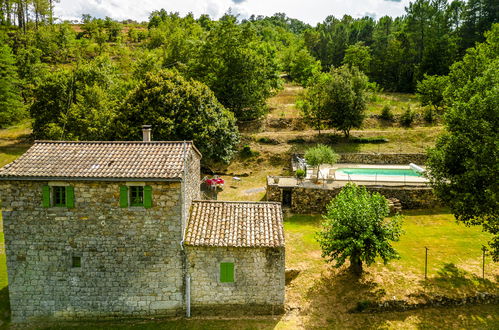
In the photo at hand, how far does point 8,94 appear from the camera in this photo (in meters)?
46.1

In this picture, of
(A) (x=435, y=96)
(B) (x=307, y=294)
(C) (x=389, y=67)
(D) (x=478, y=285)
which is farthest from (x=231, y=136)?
(C) (x=389, y=67)

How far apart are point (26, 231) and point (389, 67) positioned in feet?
235

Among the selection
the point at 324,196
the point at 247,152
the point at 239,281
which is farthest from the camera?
the point at 247,152

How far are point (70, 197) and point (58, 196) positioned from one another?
2.09 feet

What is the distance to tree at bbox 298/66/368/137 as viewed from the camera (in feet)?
134

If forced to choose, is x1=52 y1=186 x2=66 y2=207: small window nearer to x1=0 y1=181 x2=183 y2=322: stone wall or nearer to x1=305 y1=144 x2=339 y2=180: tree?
x1=0 y1=181 x2=183 y2=322: stone wall

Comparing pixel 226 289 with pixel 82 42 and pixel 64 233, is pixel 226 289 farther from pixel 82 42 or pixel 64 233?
pixel 82 42

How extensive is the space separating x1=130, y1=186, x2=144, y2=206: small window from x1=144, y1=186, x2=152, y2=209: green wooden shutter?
0.21 meters

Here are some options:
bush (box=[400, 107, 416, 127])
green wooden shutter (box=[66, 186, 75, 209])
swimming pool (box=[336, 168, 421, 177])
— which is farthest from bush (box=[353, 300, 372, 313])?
bush (box=[400, 107, 416, 127])

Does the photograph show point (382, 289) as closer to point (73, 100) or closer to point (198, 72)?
point (198, 72)

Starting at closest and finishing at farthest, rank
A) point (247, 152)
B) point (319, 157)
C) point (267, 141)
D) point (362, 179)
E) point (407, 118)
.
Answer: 1. point (319, 157)
2. point (362, 179)
3. point (247, 152)
4. point (267, 141)
5. point (407, 118)

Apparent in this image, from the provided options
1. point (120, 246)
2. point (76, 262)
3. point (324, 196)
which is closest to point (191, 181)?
point (120, 246)

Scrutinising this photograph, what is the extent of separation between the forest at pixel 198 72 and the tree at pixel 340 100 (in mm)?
445

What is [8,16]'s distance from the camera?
7562cm
